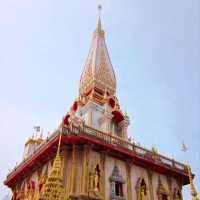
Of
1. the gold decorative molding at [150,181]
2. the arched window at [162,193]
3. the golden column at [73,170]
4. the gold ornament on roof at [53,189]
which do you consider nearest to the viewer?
the gold ornament on roof at [53,189]

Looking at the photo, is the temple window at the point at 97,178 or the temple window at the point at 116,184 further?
the temple window at the point at 116,184

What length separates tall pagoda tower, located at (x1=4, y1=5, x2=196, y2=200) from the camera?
18.8 metres

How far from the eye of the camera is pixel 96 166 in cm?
1967

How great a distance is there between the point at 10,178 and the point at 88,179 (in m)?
9.32

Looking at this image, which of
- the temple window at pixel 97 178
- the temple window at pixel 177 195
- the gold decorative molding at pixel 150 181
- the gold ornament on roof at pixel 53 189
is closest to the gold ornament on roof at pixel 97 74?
the gold decorative molding at pixel 150 181

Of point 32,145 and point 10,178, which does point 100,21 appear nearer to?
point 32,145

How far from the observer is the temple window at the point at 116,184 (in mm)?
19766

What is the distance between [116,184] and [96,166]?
2011 mm

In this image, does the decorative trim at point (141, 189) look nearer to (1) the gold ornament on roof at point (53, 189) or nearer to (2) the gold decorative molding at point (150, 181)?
(2) the gold decorative molding at point (150, 181)

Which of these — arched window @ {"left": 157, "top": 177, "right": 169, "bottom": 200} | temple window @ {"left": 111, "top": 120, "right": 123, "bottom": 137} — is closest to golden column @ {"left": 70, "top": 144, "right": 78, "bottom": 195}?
arched window @ {"left": 157, "top": 177, "right": 169, "bottom": 200}

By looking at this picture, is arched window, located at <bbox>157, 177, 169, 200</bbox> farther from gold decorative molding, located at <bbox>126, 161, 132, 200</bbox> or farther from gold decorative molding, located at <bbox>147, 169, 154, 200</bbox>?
gold decorative molding, located at <bbox>126, 161, 132, 200</bbox>

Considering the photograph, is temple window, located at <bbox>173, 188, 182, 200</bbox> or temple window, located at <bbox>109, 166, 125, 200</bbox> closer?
temple window, located at <bbox>109, 166, 125, 200</bbox>

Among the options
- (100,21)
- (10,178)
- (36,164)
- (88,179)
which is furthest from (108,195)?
(100,21)

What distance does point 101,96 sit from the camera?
3012cm
